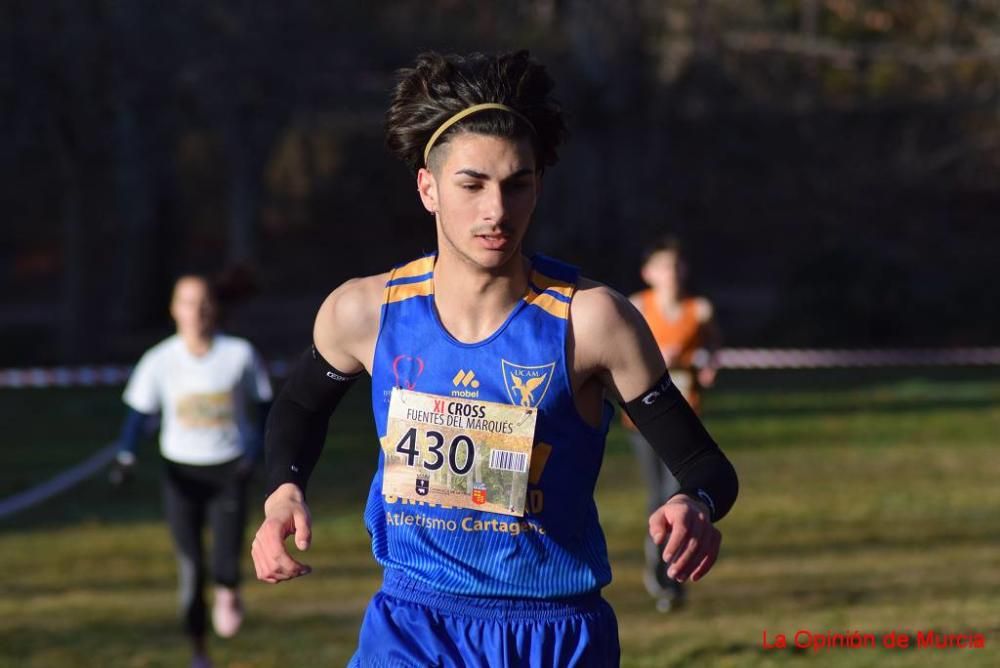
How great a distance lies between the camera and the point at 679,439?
3932mm

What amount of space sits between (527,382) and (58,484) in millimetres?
11686

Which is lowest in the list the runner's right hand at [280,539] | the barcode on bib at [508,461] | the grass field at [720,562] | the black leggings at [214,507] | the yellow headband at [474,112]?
the grass field at [720,562]

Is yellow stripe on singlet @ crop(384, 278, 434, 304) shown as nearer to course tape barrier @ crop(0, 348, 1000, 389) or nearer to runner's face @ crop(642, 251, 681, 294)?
runner's face @ crop(642, 251, 681, 294)

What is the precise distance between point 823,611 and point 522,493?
18.5 ft

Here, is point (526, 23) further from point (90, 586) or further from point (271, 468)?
point (271, 468)

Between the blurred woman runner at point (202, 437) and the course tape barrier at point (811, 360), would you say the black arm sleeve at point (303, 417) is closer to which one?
the blurred woman runner at point (202, 437)

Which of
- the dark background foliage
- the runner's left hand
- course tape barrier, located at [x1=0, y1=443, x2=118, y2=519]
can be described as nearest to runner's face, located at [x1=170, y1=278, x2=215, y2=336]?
the runner's left hand

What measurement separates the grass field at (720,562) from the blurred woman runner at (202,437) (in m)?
0.58

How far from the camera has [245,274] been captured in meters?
8.81

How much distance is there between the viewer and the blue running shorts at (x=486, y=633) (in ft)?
13.0

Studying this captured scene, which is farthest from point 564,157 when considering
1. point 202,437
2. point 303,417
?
point 303,417

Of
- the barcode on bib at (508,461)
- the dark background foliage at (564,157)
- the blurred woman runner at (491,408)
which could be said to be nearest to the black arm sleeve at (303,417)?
the blurred woman runner at (491,408)

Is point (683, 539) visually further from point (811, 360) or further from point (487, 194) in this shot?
point (811, 360)

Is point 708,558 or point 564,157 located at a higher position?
point 708,558
